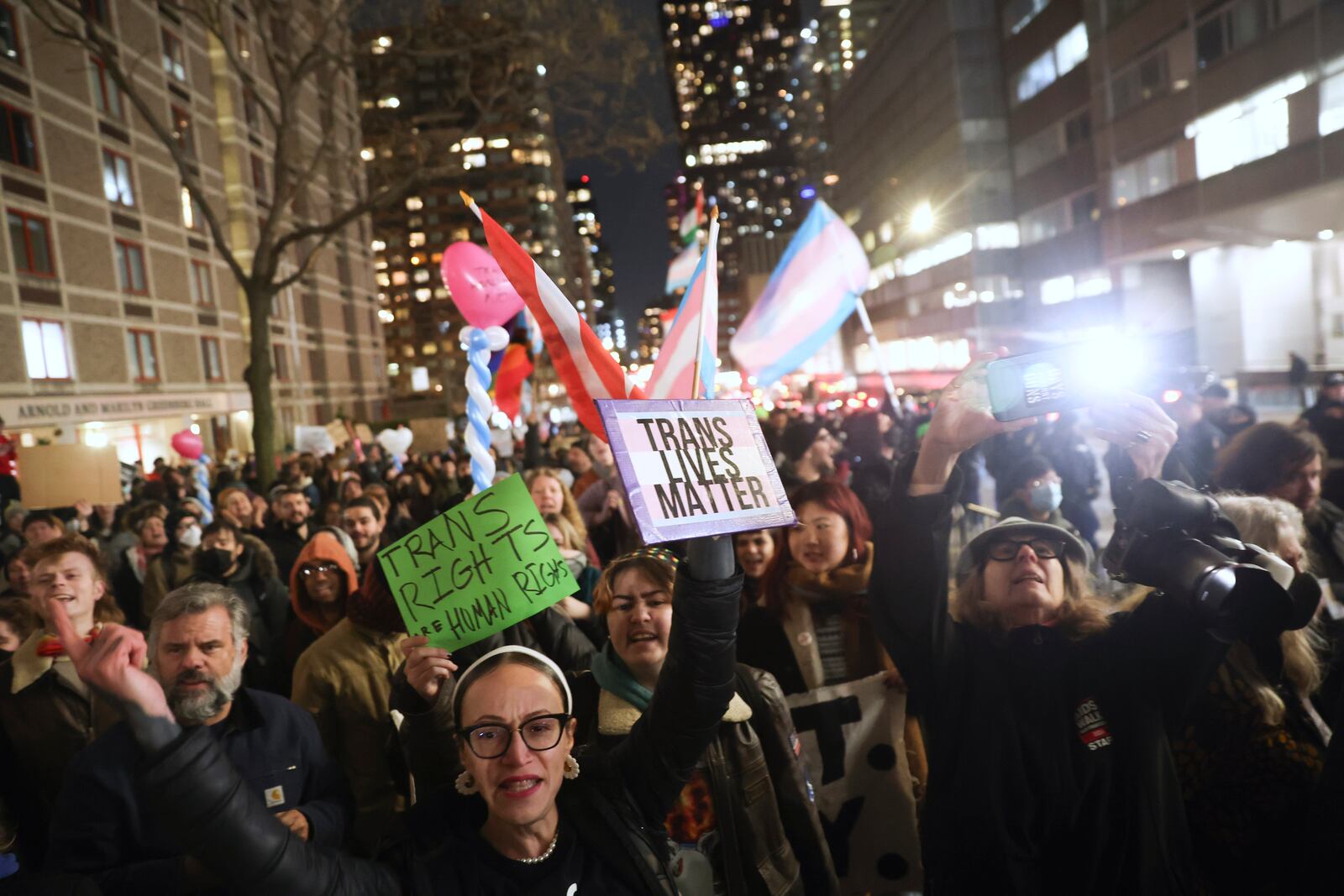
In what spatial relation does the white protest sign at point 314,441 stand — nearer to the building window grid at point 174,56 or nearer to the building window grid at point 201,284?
the building window grid at point 201,284

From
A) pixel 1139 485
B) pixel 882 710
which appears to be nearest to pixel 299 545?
pixel 882 710

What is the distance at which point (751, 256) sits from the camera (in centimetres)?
13275

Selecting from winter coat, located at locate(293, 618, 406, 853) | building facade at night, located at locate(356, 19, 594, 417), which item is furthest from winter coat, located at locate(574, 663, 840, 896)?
building facade at night, located at locate(356, 19, 594, 417)

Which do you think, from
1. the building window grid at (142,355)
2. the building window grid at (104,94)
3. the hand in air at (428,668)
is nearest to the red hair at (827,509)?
the hand in air at (428,668)

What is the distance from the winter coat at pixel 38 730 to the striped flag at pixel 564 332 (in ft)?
7.58

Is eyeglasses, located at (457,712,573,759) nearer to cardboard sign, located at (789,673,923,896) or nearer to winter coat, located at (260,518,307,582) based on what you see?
cardboard sign, located at (789,673,923,896)

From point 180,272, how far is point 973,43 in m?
39.2

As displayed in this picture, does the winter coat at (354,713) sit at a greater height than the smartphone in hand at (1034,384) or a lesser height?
lesser

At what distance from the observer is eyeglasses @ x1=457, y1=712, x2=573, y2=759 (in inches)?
83.9

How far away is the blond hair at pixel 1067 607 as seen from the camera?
2.68m

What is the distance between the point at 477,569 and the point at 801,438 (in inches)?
217

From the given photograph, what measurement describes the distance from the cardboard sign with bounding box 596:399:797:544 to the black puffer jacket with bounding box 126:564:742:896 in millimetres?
198

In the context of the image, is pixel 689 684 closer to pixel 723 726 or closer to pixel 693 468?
pixel 693 468

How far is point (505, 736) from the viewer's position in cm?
214
